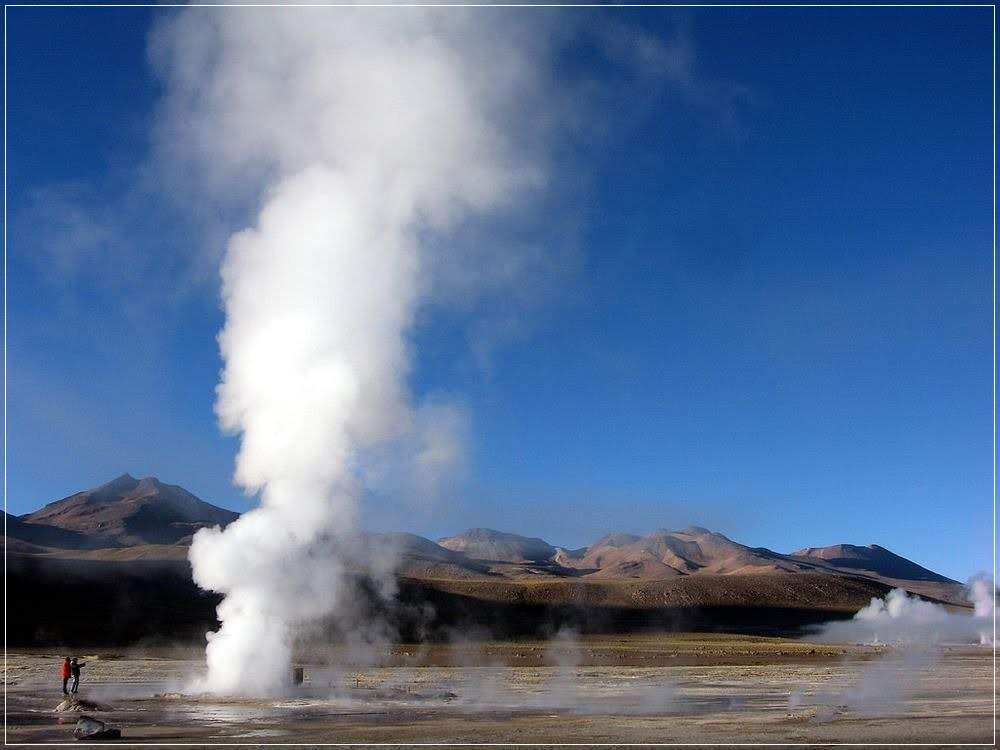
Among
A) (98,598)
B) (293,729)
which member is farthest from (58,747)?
(98,598)

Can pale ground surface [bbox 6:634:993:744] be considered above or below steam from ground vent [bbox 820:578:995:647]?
above

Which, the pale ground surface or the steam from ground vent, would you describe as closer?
the pale ground surface

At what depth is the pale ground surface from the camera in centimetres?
2889

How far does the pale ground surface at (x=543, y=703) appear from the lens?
2889cm

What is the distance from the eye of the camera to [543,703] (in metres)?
40.4

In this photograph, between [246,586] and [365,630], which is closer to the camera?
[246,586]

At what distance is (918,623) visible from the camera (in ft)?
503

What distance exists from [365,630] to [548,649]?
89.8ft

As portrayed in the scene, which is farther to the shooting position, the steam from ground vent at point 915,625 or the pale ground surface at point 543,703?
the steam from ground vent at point 915,625

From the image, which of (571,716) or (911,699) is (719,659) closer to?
(911,699)

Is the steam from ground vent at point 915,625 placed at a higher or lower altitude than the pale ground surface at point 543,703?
lower

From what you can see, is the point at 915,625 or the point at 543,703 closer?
the point at 543,703

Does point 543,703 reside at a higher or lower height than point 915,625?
higher

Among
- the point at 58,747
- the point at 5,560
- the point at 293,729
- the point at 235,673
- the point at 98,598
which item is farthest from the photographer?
the point at 5,560
